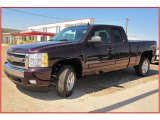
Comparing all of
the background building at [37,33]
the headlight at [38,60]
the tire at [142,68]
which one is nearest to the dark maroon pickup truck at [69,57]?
the headlight at [38,60]

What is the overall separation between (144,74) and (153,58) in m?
0.93

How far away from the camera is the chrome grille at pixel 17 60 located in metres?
6.02

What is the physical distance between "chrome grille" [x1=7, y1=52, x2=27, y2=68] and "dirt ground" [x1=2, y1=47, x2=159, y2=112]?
0.73 m

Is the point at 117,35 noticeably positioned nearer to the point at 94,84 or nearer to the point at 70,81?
the point at 94,84

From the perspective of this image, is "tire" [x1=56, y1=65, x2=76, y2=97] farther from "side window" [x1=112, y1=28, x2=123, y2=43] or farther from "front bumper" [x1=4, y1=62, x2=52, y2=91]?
"side window" [x1=112, y1=28, x2=123, y2=43]

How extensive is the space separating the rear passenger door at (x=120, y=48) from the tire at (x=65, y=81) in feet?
6.95

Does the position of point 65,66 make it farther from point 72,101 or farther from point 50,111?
point 50,111

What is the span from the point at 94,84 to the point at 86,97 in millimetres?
1510

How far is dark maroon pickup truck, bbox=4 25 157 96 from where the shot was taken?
5863 mm

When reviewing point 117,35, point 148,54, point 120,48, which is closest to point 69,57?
point 120,48

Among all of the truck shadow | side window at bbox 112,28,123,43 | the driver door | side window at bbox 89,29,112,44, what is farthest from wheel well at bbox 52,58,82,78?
side window at bbox 112,28,123,43

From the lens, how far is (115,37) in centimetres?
834

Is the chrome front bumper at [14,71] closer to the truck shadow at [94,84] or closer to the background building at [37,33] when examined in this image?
the truck shadow at [94,84]
